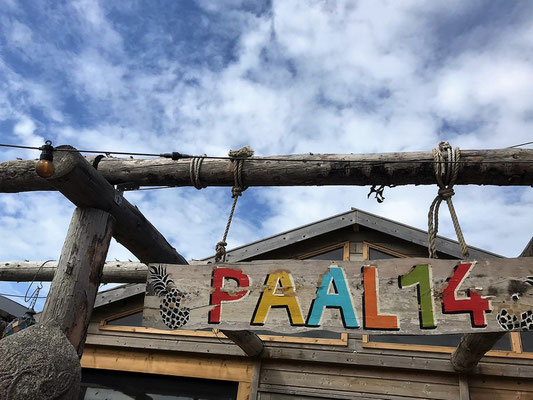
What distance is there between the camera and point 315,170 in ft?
11.4

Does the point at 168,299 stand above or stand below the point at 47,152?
below

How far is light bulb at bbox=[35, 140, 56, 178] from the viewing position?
315 cm

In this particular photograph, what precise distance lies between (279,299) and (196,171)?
1251 mm

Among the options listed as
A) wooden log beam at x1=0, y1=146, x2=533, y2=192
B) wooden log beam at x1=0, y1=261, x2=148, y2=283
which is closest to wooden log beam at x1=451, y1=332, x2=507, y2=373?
wooden log beam at x1=0, y1=146, x2=533, y2=192

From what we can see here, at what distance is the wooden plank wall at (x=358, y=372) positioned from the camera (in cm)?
591

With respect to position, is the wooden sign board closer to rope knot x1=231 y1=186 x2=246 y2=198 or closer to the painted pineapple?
the painted pineapple

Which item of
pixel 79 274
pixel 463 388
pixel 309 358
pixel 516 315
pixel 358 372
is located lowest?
pixel 516 315

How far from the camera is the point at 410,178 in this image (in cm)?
336

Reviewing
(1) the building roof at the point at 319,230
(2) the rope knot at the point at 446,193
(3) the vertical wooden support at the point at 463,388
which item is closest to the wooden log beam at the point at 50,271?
(1) the building roof at the point at 319,230

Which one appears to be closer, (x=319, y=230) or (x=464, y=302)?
(x=464, y=302)

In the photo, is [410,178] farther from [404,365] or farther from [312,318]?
[404,365]

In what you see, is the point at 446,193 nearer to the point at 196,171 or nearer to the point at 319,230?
the point at 196,171

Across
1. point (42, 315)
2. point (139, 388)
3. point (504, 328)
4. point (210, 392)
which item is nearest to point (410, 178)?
point (504, 328)

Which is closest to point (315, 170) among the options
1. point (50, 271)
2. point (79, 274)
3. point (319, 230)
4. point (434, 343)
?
point (79, 274)
